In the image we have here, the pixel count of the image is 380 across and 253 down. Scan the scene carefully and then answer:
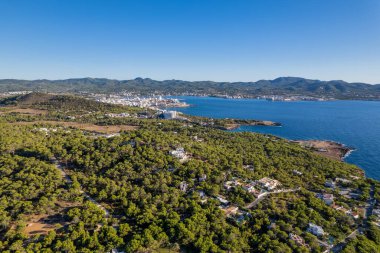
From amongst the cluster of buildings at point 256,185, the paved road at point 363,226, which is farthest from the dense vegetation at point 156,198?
the cluster of buildings at point 256,185

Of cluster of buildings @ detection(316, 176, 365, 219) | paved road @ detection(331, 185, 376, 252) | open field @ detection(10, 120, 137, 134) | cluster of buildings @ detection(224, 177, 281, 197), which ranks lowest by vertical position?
paved road @ detection(331, 185, 376, 252)

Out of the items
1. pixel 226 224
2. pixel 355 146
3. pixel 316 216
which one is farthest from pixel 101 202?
pixel 355 146

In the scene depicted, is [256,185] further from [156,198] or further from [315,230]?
[156,198]

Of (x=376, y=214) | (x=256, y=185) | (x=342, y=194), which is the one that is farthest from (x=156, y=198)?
(x=376, y=214)

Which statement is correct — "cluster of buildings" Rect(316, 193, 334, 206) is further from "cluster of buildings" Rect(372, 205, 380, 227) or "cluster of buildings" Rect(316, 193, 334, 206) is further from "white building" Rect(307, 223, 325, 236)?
"white building" Rect(307, 223, 325, 236)

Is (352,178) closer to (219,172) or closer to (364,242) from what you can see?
(364,242)

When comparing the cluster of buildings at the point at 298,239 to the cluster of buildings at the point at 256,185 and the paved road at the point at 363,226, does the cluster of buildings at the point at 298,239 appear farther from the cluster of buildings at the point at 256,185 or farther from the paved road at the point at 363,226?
the cluster of buildings at the point at 256,185

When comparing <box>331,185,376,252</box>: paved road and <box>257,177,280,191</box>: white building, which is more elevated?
<box>257,177,280,191</box>: white building

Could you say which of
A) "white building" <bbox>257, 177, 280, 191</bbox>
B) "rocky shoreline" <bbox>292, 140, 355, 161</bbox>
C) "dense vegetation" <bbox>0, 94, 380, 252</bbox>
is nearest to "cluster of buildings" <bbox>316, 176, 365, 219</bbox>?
"dense vegetation" <bbox>0, 94, 380, 252</bbox>
